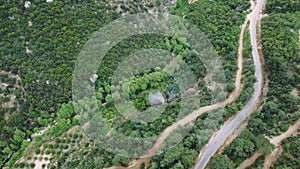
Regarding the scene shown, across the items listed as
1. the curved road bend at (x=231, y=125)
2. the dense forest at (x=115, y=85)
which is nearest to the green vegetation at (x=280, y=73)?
the dense forest at (x=115, y=85)

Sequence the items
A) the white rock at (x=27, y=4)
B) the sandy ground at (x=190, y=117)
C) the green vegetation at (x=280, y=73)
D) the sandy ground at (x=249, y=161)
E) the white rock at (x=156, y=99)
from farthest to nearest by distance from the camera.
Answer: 1. the white rock at (x=27, y=4)
2. the white rock at (x=156, y=99)
3. the green vegetation at (x=280, y=73)
4. the sandy ground at (x=190, y=117)
5. the sandy ground at (x=249, y=161)

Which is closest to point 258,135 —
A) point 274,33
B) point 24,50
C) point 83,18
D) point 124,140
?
point 124,140

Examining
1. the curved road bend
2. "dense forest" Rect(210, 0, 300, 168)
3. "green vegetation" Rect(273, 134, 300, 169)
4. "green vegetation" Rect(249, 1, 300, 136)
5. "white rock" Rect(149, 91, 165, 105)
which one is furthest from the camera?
"white rock" Rect(149, 91, 165, 105)

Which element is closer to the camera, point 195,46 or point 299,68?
point 299,68

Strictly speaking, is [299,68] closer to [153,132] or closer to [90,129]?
[153,132]

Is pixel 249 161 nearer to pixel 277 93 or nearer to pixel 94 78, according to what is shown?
pixel 277 93

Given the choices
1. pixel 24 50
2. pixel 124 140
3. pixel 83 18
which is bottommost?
pixel 124 140

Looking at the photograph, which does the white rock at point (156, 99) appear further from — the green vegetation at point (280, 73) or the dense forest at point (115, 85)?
the green vegetation at point (280, 73)

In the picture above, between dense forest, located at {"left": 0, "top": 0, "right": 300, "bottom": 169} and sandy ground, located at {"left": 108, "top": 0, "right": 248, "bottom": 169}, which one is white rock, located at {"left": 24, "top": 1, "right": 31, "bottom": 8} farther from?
sandy ground, located at {"left": 108, "top": 0, "right": 248, "bottom": 169}

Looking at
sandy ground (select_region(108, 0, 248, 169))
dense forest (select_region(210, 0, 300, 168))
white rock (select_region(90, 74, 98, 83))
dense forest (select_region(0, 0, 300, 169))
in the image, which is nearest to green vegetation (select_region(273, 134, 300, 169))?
dense forest (select_region(210, 0, 300, 168))

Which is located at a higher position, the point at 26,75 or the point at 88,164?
the point at 26,75

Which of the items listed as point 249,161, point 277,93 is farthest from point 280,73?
point 249,161
